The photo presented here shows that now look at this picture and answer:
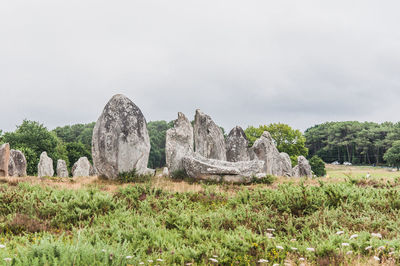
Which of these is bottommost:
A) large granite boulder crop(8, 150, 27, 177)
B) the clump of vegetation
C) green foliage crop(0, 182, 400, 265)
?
green foliage crop(0, 182, 400, 265)

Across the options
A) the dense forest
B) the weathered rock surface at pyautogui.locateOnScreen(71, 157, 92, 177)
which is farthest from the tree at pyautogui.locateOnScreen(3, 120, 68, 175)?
the dense forest

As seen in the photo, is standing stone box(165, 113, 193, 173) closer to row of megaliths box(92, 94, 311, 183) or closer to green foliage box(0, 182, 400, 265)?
row of megaliths box(92, 94, 311, 183)

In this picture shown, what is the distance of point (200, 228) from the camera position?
6891 mm

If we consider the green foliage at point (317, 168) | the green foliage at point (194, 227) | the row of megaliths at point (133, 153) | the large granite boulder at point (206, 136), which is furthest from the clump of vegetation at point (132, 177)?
the green foliage at point (317, 168)

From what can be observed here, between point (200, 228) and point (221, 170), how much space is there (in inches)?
304

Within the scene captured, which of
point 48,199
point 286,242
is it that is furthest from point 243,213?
point 48,199

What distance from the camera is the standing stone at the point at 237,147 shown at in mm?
22177

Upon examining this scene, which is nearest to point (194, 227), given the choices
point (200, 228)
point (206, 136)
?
point (200, 228)

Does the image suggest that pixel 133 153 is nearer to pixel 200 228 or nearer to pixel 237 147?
pixel 200 228

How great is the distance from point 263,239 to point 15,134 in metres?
43.6

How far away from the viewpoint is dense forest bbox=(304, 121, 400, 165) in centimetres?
7618

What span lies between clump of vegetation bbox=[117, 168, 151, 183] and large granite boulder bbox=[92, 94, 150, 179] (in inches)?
7.1

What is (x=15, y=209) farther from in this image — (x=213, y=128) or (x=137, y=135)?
(x=213, y=128)

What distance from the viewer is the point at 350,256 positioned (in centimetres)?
490
